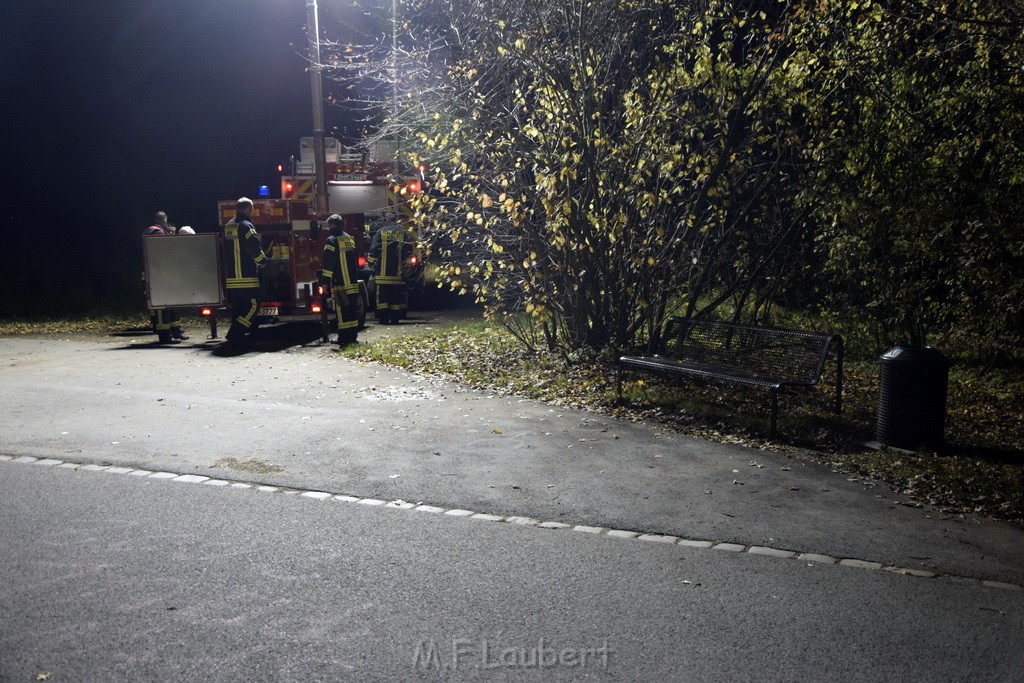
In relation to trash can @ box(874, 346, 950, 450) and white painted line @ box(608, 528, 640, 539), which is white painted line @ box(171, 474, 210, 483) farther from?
trash can @ box(874, 346, 950, 450)

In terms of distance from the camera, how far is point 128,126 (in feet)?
105

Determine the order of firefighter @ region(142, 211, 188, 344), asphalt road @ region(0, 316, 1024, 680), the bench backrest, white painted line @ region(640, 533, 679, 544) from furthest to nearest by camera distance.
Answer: firefighter @ region(142, 211, 188, 344), the bench backrest, white painted line @ region(640, 533, 679, 544), asphalt road @ region(0, 316, 1024, 680)

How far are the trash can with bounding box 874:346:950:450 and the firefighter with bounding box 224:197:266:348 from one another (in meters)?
10.5

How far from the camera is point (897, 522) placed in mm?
6180

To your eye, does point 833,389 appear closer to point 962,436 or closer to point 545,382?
point 962,436

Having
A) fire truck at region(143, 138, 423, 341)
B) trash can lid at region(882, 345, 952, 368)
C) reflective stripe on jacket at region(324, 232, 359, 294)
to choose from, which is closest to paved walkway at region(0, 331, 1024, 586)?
trash can lid at region(882, 345, 952, 368)

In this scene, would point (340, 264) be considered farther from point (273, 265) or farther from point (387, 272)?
point (387, 272)

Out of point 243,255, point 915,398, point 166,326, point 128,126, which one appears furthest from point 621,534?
point 128,126

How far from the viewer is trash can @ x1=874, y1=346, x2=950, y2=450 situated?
26.4 ft

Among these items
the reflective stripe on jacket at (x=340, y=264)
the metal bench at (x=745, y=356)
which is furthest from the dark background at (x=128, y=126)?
the metal bench at (x=745, y=356)

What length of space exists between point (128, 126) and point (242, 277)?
19.5 metres

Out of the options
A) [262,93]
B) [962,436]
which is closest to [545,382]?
[962,436]

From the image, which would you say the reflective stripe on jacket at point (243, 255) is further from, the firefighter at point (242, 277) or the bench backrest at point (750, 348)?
the bench backrest at point (750, 348)

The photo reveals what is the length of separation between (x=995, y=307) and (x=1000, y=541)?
5883 millimetres
